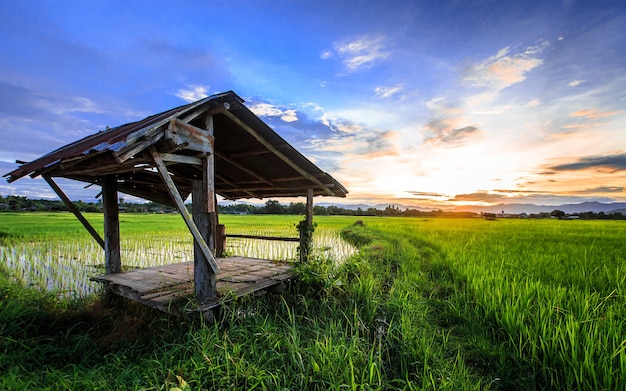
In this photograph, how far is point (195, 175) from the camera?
6.23m

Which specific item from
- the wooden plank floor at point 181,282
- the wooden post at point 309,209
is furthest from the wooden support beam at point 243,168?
the wooden plank floor at point 181,282

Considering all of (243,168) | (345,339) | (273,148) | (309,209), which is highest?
(273,148)

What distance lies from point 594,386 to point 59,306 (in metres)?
7.93

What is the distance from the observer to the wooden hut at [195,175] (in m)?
3.80

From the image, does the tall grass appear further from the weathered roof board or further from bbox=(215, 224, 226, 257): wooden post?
bbox=(215, 224, 226, 257): wooden post

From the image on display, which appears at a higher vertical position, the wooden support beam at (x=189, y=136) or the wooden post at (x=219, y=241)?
the wooden support beam at (x=189, y=136)

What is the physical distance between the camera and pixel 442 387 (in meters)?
2.81

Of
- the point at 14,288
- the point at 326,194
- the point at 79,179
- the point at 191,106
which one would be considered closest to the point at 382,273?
the point at 326,194

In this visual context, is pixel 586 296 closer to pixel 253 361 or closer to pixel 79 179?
pixel 253 361

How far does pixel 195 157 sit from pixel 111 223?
3.27 m

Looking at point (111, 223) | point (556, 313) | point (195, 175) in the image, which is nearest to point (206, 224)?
point (195, 175)

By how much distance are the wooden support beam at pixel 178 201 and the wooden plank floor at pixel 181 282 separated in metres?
0.73

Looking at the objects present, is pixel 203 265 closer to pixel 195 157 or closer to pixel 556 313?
pixel 195 157

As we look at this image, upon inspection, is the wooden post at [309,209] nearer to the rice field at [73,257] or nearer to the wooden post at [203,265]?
the rice field at [73,257]
